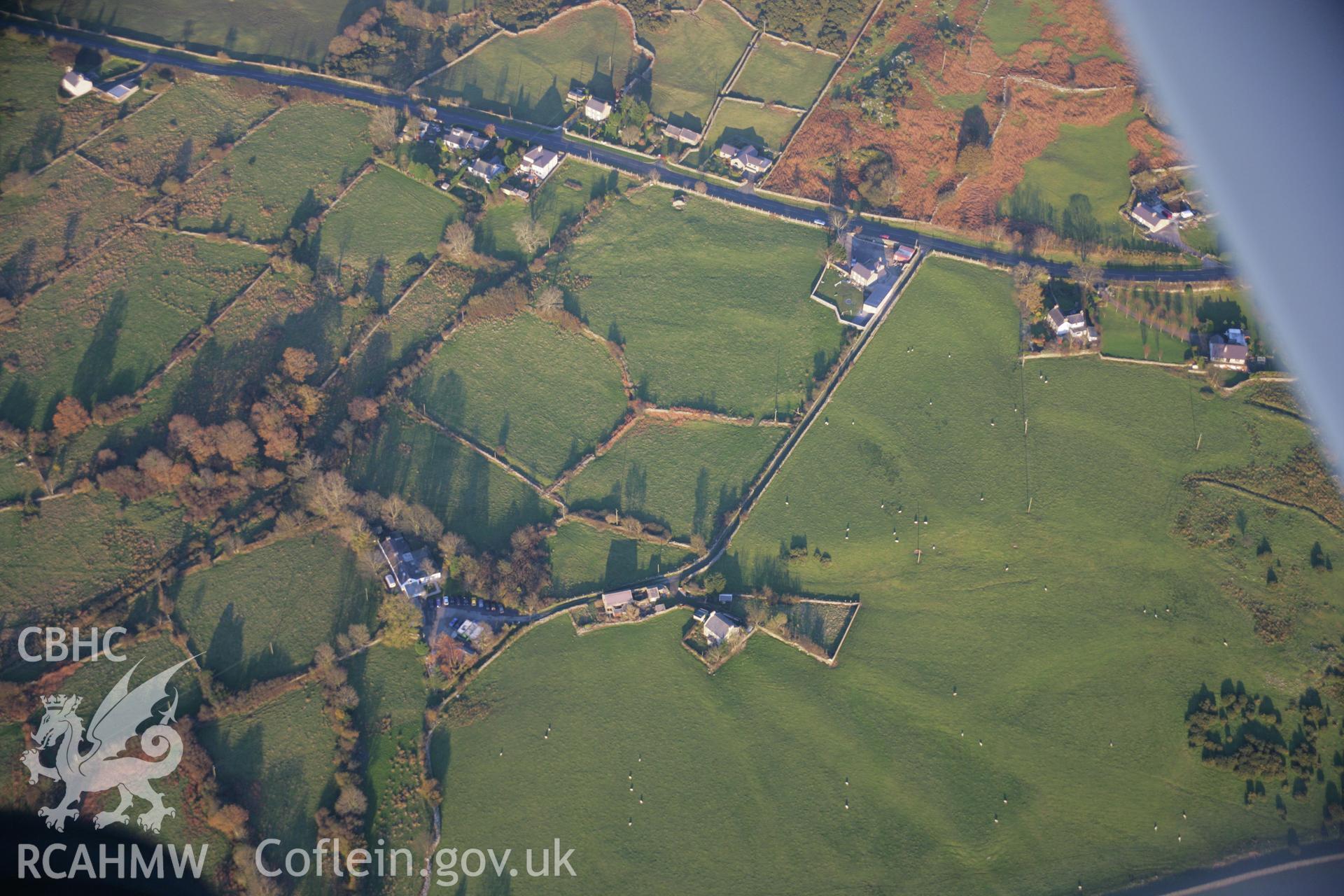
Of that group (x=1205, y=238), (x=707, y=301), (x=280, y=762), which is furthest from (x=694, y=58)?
(x=280, y=762)

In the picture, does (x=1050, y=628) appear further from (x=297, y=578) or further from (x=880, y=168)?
(x=297, y=578)

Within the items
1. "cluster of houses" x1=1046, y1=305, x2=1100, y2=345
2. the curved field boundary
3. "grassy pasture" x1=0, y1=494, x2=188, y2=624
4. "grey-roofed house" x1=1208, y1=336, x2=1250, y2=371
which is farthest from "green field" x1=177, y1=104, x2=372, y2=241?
the curved field boundary

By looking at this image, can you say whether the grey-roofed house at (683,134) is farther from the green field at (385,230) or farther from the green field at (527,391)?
the green field at (527,391)

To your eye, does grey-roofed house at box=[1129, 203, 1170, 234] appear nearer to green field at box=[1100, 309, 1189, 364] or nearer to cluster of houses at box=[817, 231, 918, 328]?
green field at box=[1100, 309, 1189, 364]

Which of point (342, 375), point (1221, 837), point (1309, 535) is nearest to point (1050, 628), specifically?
point (1221, 837)

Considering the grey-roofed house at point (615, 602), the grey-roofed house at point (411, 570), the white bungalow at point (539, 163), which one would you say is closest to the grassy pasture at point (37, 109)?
the white bungalow at point (539, 163)
